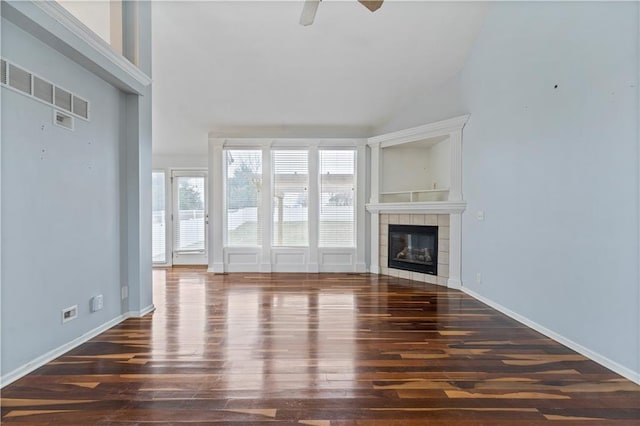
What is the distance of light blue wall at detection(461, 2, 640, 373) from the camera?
7.25 feet

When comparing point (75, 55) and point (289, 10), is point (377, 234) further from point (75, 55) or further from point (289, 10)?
point (75, 55)

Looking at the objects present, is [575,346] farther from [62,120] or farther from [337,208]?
[62,120]

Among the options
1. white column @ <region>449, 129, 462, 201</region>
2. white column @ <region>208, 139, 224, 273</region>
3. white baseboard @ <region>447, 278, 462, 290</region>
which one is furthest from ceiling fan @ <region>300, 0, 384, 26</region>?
white baseboard @ <region>447, 278, 462, 290</region>

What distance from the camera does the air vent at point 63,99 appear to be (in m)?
2.45

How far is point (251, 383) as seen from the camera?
2061mm

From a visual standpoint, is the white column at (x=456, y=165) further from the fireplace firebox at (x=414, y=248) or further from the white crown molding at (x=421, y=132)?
the fireplace firebox at (x=414, y=248)

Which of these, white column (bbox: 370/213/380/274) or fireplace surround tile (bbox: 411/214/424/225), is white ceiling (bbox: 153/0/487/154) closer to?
white column (bbox: 370/213/380/274)

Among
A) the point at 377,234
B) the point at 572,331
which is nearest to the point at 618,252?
the point at 572,331

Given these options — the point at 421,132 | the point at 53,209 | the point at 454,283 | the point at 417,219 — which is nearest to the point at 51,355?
the point at 53,209

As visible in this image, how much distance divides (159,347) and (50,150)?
187 centimetres

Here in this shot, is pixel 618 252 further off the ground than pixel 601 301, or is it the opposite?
pixel 618 252

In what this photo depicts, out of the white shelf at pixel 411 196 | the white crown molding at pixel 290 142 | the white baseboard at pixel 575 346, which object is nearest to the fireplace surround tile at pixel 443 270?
the white baseboard at pixel 575 346

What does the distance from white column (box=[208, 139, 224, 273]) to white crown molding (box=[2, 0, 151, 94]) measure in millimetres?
2558

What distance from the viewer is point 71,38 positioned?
235 cm
